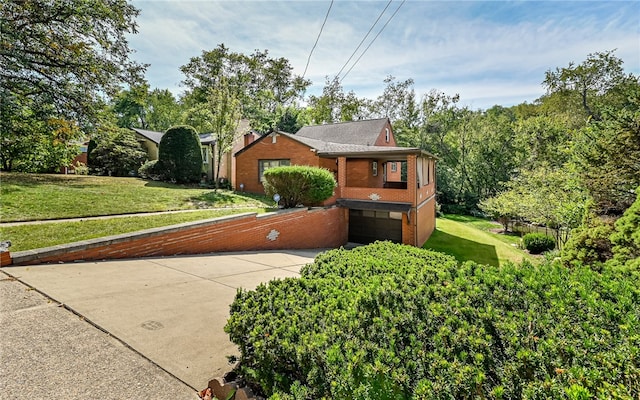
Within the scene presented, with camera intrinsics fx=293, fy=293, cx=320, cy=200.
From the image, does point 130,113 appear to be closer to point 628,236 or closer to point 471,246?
point 471,246

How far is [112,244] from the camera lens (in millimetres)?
6137

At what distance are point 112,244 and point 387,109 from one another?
124 ft

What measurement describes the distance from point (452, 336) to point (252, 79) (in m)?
43.7

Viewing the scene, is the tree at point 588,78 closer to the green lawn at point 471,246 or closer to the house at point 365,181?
the green lawn at point 471,246

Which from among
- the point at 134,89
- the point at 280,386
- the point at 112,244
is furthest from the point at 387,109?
the point at 280,386

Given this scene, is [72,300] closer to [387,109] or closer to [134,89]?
[134,89]

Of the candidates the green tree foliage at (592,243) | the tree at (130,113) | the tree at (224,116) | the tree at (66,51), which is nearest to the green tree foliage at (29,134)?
the tree at (66,51)

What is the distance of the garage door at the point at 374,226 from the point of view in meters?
14.2

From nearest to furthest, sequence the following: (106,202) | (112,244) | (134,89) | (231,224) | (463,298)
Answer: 1. (463,298)
2. (112,244)
3. (231,224)
4. (106,202)
5. (134,89)

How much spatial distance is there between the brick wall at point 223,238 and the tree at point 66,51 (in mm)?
9348

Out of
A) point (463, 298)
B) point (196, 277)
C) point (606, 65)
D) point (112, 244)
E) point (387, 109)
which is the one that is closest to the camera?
point (463, 298)

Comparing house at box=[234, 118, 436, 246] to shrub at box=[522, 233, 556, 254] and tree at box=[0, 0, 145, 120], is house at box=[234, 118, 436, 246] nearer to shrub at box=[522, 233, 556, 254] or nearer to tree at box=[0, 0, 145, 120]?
shrub at box=[522, 233, 556, 254]

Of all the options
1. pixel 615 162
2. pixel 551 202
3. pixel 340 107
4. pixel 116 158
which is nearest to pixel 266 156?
pixel 116 158

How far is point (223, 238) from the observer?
862cm
